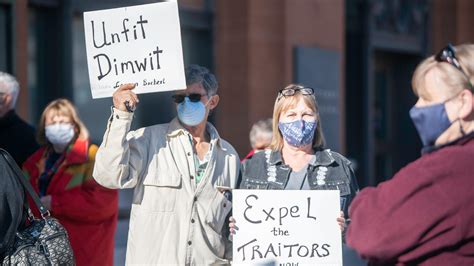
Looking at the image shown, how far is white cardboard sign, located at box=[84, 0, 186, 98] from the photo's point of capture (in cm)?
444

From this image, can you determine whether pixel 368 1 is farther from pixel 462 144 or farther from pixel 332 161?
pixel 462 144

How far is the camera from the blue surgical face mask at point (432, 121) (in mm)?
2906

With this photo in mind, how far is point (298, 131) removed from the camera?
4402 mm

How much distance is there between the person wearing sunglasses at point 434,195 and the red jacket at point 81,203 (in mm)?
3127

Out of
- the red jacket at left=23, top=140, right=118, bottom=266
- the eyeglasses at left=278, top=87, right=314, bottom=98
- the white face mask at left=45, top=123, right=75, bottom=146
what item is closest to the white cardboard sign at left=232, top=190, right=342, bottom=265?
the eyeglasses at left=278, top=87, right=314, bottom=98

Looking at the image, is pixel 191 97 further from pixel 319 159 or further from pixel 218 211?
pixel 319 159

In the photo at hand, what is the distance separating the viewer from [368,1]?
1276cm

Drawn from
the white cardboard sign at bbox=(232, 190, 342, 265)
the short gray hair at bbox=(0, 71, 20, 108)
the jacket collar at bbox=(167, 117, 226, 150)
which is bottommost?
the white cardboard sign at bbox=(232, 190, 342, 265)

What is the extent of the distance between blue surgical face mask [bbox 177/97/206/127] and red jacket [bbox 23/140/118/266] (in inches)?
61.2

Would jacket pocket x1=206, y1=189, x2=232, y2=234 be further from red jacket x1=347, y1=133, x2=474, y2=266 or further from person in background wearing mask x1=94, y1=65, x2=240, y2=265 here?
red jacket x1=347, y1=133, x2=474, y2=266

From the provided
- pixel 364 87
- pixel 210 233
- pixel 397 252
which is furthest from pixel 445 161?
pixel 364 87

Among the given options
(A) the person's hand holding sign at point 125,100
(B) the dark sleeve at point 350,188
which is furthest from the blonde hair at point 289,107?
(A) the person's hand holding sign at point 125,100

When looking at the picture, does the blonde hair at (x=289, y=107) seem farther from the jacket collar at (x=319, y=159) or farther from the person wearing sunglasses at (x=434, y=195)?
the person wearing sunglasses at (x=434, y=195)

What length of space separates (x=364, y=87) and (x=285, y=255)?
29.1 ft
